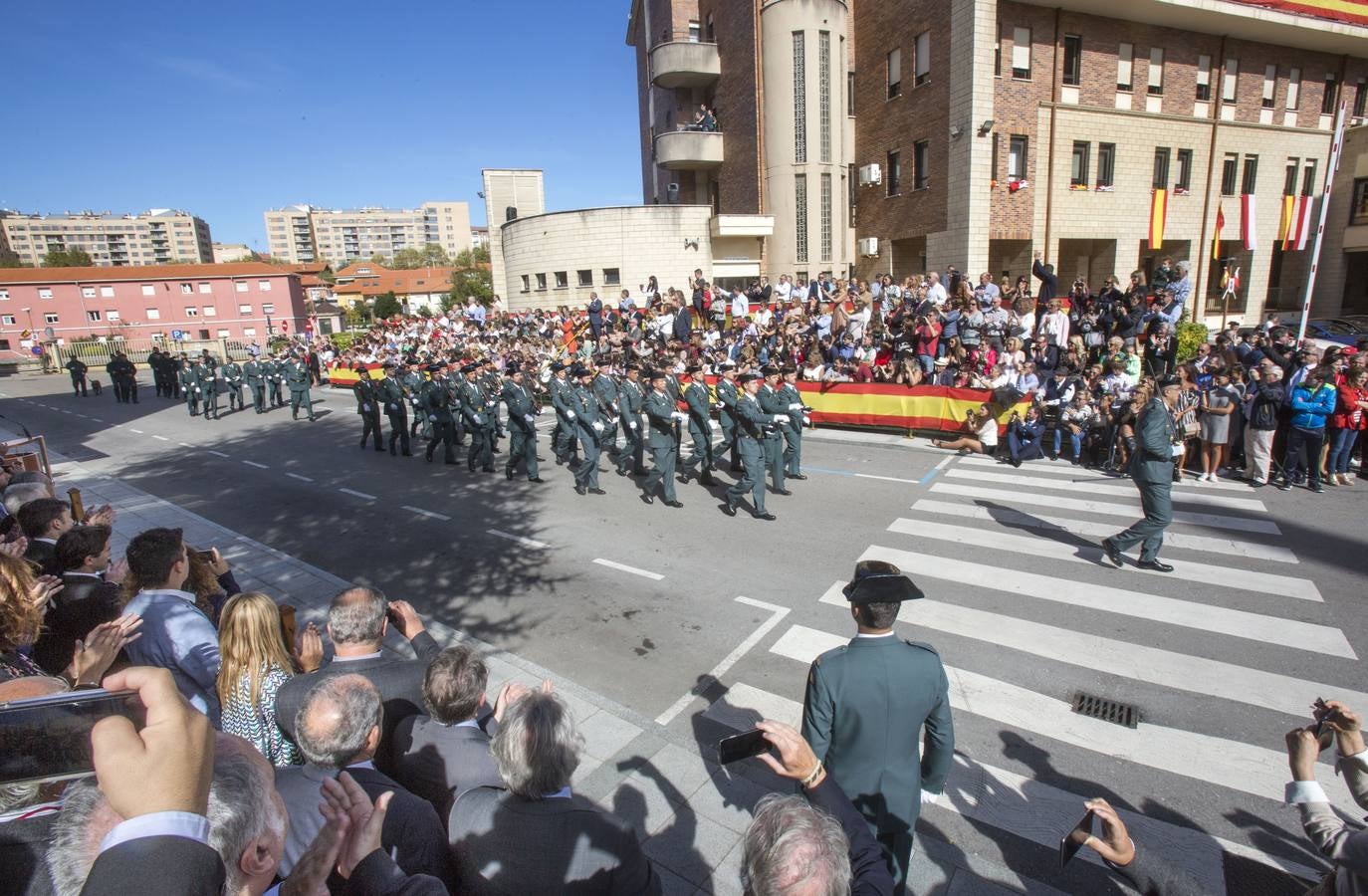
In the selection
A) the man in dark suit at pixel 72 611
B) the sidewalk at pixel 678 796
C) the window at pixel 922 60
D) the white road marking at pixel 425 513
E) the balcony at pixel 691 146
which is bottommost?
the white road marking at pixel 425 513

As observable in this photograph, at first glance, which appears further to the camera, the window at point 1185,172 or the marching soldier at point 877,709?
the window at point 1185,172

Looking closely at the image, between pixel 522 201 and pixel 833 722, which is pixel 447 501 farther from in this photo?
pixel 522 201

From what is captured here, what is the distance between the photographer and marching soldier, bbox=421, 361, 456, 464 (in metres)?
14.2

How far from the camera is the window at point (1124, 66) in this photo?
23.9 metres

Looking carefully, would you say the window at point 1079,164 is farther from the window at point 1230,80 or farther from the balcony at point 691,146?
the balcony at point 691,146

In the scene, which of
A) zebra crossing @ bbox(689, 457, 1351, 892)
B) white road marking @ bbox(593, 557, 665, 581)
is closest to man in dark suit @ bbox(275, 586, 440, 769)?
zebra crossing @ bbox(689, 457, 1351, 892)

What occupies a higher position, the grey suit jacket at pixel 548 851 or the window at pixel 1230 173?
the window at pixel 1230 173

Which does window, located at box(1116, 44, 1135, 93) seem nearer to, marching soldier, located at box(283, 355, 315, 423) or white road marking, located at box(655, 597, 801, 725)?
white road marking, located at box(655, 597, 801, 725)

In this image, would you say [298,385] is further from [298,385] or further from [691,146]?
[691,146]

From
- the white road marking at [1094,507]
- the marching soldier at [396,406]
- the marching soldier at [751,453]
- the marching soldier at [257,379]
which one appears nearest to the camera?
the white road marking at [1094,507]

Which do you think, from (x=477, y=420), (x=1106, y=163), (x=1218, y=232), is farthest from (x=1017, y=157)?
(x=477, y=420)

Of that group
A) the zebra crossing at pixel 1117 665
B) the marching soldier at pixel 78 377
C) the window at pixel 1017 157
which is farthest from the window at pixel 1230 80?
the marching soldier at pixel 78 377

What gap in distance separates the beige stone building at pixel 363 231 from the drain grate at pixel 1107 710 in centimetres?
18643

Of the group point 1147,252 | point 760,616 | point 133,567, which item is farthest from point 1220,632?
point 1147,252
